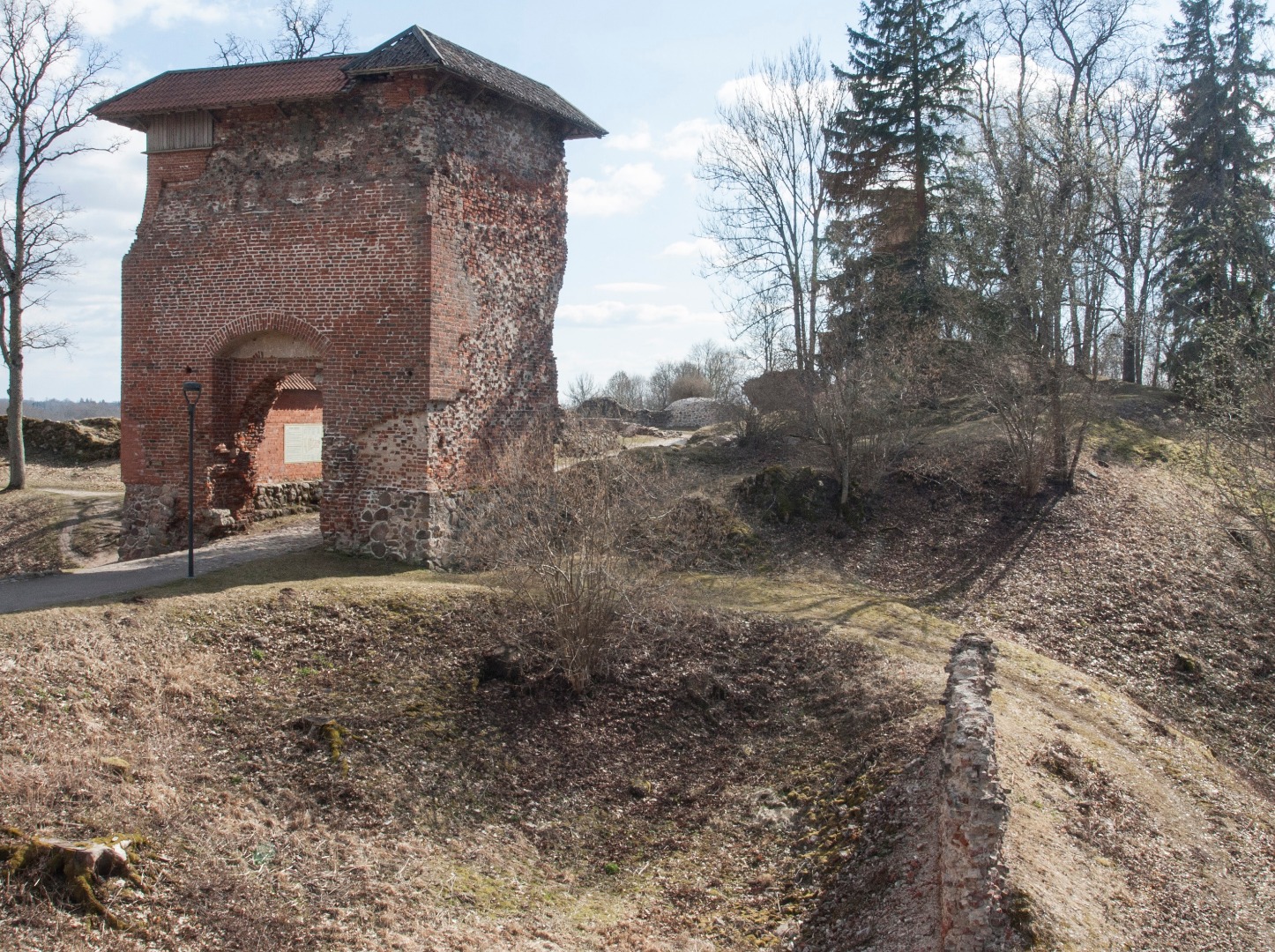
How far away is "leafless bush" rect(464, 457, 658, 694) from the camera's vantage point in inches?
424

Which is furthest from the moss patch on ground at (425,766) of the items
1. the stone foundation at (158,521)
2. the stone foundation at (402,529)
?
the stone foundation at (158,521)

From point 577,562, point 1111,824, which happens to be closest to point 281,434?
point 577,562

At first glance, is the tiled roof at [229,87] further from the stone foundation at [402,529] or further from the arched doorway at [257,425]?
the stone foundation at [402,529]

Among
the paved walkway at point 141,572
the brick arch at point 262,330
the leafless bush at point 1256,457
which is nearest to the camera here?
the paved walkway at point 141,572

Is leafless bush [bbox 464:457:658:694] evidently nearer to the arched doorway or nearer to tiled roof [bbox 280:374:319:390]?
the arched doorway

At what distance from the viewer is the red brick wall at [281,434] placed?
19.1 meters

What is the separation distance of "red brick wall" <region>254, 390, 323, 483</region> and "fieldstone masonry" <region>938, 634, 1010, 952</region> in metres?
14.5

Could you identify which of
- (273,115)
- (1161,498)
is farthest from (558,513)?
(1161,498)

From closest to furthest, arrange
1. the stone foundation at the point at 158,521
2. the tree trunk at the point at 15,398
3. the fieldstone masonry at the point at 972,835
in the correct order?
the fieldstone masonry at the point at 972,835
the stone foundation at the point at 158,521
the tree trunk at the point at 15,398

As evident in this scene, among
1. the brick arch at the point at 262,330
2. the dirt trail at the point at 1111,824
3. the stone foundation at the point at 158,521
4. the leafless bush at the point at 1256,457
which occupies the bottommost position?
the dirt trail at the point at 1111,824

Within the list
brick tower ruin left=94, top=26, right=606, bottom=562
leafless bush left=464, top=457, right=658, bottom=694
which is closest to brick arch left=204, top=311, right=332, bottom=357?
brick tower ruin left=94, top=26, right=606, bottom=562

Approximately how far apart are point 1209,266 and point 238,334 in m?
24.9

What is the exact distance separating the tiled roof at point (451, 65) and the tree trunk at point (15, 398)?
54.8 ft

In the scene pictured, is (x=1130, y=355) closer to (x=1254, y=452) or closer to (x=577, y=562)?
(x=1254, y=452)
